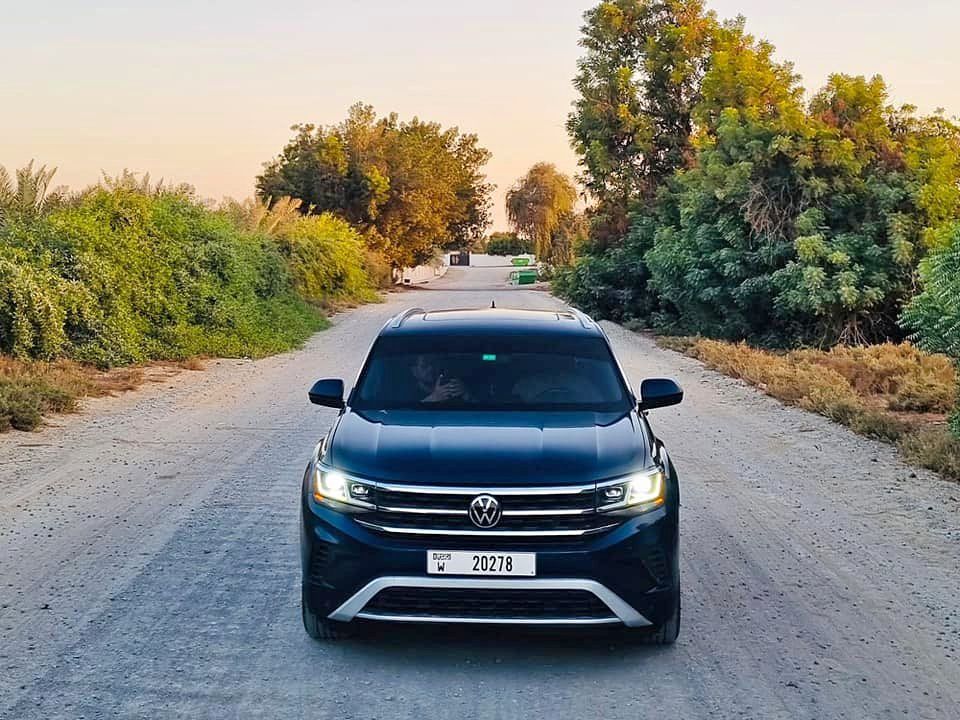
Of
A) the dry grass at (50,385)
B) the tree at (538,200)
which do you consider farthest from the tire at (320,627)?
the tree at (538,200)

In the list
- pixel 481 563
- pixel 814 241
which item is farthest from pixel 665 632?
pixel 814 241

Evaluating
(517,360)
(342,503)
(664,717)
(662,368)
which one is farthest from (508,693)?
(662,368)

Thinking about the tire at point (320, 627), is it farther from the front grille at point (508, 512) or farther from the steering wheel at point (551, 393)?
the steering wheel at point (551, 393)

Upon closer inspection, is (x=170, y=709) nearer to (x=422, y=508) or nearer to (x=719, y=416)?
(x=422, y=508)

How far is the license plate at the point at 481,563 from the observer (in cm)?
497

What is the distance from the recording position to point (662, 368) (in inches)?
814

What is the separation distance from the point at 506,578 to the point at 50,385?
11.3 meters

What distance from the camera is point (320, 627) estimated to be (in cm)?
546

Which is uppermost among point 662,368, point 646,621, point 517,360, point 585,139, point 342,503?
point 585,139

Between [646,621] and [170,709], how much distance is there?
6.84 feet

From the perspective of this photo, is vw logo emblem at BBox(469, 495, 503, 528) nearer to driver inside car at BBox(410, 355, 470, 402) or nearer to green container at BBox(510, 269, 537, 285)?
driver inside car at BBox(410, 355, 470, 402)

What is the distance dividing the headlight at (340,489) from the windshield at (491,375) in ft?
3.00

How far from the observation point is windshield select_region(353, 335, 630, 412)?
6293mm

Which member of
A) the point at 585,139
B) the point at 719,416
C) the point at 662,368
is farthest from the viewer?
the point at 585,139
